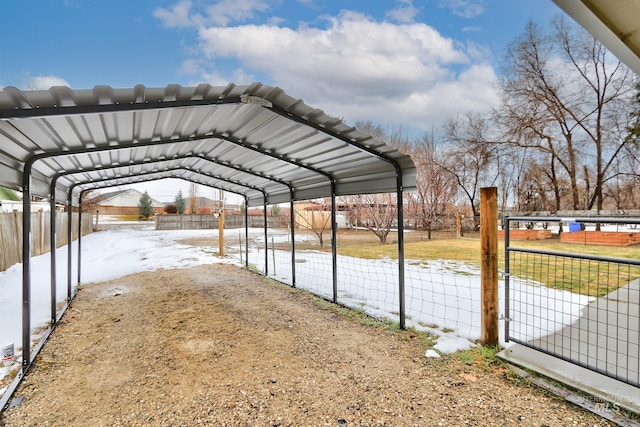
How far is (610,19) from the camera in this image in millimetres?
1651

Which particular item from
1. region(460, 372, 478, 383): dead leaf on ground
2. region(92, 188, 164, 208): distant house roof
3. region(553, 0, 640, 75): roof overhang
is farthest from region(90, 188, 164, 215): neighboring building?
region(553, 0, 640, 75): roof overhang

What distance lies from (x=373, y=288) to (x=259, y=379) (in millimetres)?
3353

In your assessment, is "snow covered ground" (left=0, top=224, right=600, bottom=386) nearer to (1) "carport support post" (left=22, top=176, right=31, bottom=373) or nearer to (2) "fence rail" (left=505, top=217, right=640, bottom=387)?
(2) "fence rail" (left=505, top=217, right=640, bottom=387)

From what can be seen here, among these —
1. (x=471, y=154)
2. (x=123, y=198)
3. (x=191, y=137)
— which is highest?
(x=471, y=154)

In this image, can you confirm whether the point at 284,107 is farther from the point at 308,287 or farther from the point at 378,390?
the point at 308,287

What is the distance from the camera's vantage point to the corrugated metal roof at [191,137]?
7.31 feet

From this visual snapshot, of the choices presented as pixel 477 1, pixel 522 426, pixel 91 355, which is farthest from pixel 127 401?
pixel 477 1

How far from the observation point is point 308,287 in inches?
220

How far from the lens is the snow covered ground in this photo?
3.50 m

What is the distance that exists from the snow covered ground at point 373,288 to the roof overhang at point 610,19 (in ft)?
7.79

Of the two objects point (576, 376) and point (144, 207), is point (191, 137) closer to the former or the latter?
point (576, 376)

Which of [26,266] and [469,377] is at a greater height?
[26,266]

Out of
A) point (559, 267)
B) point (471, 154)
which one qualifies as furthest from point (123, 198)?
point (559, 267)

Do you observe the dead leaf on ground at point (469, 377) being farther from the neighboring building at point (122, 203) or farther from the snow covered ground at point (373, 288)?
the neighboring building at point (122, 203)
